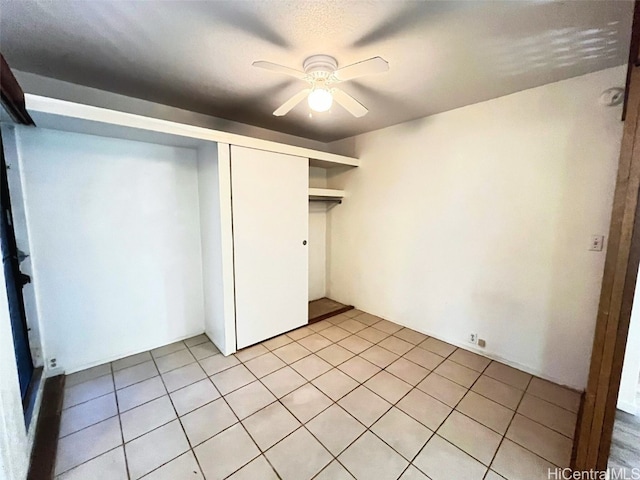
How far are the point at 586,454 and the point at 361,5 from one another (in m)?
2.45

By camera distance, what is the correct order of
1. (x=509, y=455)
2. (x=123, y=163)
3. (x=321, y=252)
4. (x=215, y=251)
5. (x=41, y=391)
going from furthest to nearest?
(x=321, y=252)
(x=215, y=251)
(x=123, y=163)
(x=41, y=391)
(x=509, y=455)

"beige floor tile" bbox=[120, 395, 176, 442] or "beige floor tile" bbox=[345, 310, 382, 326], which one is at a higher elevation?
"beige floor tile" bbox=[345, 310, 382, 326]

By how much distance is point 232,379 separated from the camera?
2193mm

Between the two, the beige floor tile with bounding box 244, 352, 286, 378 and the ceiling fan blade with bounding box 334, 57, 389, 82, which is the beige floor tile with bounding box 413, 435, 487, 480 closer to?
the beige floor tile with bounding box 244, 352, 286, 378

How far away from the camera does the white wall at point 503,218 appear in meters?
1.97

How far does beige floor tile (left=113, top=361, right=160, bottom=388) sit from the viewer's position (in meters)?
2.16

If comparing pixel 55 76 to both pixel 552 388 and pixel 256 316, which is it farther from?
pixel 552 388

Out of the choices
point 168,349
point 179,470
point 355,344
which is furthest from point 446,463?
point 168,349

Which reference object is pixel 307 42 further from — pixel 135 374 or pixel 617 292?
pixel 135 374

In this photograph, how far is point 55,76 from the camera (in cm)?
200

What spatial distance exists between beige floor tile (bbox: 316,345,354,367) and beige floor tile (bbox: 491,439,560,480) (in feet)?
4.16

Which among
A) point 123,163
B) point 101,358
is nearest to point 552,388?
point 101,358

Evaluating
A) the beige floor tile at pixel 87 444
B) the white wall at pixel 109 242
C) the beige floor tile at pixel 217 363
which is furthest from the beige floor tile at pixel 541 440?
the white wall at pixel 109 242

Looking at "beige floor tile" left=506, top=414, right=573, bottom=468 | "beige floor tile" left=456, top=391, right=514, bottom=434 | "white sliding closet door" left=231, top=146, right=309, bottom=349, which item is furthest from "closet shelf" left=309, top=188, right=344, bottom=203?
"beige floor tile" left=506, top=414, right=573, bottom=468
